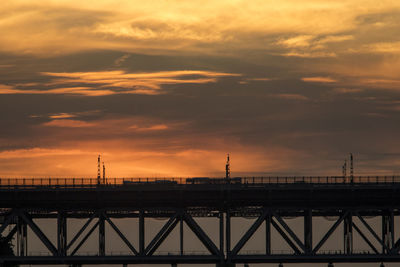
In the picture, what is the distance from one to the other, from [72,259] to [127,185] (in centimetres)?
1265

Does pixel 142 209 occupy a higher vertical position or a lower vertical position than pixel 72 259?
higher

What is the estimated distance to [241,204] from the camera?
11338 centimetres

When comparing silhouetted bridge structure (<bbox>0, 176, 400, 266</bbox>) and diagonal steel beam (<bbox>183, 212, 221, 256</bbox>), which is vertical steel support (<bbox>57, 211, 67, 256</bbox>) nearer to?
silhouetted bridge structure (<bbox>0, 176, 400, 266</bbox>)

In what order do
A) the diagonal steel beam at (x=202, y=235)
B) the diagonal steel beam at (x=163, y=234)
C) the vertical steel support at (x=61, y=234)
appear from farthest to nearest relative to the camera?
1. the vertical steel support at (x=61, y=234)
2. the diagonal steel beam at (x=163, y=234)
3. the diagonal steel beam at (x=202, y=235)

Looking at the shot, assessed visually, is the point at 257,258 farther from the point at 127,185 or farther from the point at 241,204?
the point at 127,185

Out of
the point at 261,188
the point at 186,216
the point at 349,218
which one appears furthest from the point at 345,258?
the point at 186,216

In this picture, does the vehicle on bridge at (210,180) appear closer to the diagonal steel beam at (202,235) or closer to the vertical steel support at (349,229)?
the diagonal steel beam at (202,235)

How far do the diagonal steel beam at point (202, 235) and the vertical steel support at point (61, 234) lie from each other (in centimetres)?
1712

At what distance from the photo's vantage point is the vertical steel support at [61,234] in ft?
363

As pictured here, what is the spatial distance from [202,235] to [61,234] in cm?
2060

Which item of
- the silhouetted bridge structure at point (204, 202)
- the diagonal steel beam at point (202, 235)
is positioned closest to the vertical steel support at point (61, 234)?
the silhouetted bridge structure at point (204, 202)

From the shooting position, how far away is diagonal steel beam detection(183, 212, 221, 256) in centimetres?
10819

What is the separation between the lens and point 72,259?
11112cm

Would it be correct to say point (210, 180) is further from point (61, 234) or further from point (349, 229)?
point (61, 234)
